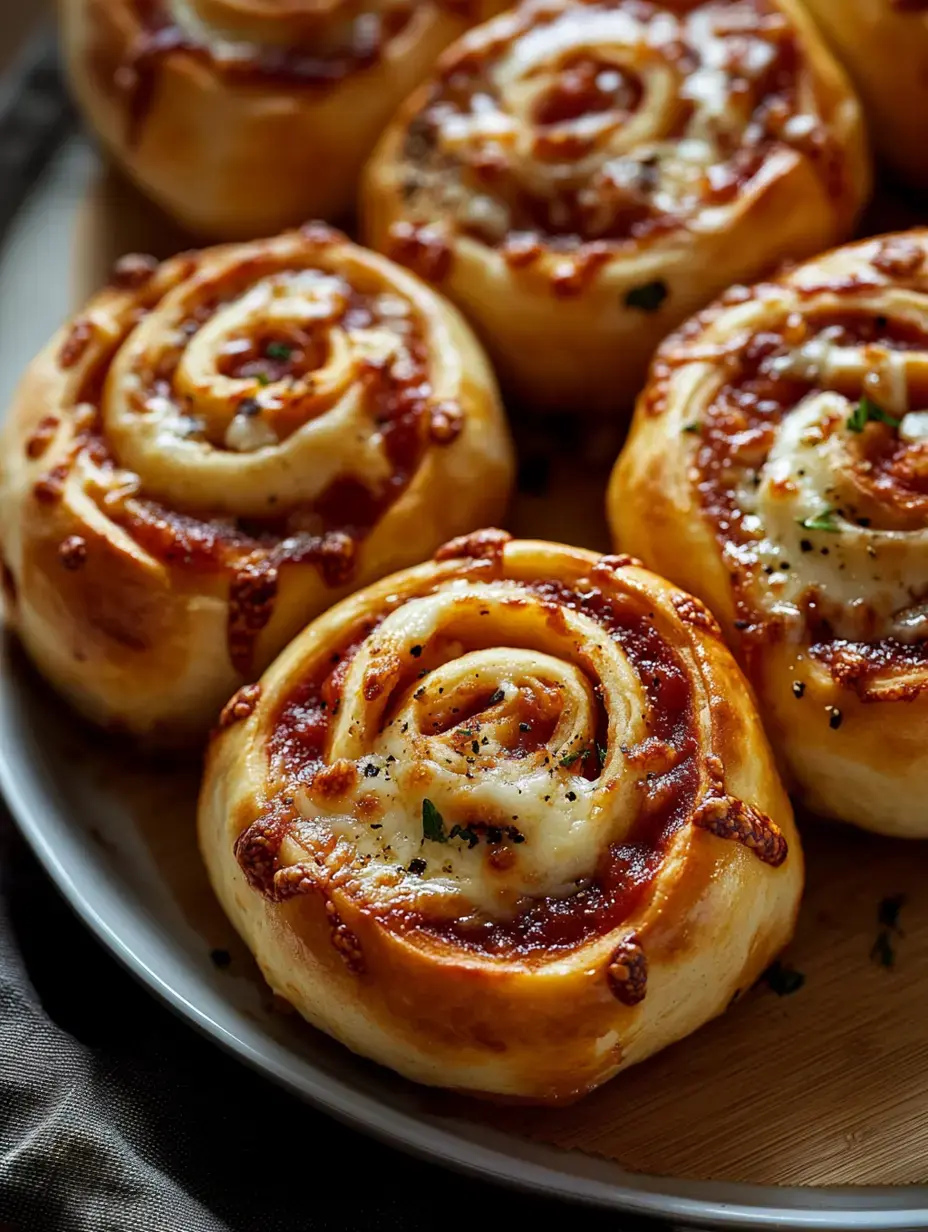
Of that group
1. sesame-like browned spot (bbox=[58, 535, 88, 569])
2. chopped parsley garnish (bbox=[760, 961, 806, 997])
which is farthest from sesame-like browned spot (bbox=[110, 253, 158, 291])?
chopped parsley garnish (bbox=[760, 961, 806, 997])

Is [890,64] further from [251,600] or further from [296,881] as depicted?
[296,881]

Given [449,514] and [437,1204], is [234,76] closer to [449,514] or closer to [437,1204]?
[449,514]

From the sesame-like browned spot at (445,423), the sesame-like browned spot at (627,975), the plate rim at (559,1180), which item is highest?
the sesame-like browned spot at (445,423)

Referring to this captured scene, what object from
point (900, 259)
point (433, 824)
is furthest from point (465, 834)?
point (900, 259)

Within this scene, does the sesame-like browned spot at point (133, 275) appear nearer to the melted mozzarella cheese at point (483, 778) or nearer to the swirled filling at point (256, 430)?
the swirled filling at point (256, 430)

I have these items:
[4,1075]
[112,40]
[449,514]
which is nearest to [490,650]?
[449,514]

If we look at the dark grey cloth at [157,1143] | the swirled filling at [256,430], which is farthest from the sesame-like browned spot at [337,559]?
the dark grey cloth at [157,1143]

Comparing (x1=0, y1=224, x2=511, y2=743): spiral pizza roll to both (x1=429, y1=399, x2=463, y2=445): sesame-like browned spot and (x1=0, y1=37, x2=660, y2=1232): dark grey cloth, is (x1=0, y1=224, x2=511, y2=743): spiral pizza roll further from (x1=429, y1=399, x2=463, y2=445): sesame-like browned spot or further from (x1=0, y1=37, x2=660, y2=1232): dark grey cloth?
(x1=0, y1=37, x2=660, y2=1232): dark grey cloth
